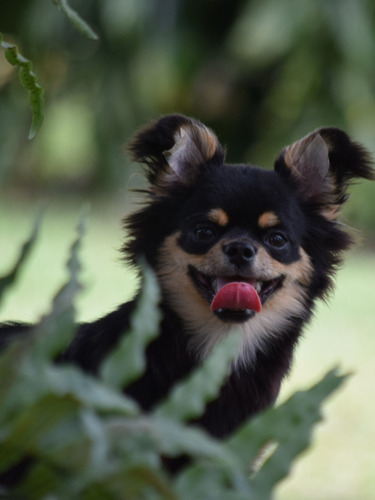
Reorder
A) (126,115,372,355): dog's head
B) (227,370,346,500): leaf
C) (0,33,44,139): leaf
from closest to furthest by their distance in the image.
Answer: (227,370,346,500): leaf, (0,33,44,139): leaf, (126,115,372,355): dog's head

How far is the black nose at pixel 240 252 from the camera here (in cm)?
344

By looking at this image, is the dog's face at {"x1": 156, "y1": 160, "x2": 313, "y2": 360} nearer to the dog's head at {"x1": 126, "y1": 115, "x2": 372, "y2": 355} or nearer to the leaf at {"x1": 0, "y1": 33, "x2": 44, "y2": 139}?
the dog's head at {"x1": 126, "y1": 115, "x2": 372, "y2": 355}

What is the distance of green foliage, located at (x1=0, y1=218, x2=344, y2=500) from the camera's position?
885 mm

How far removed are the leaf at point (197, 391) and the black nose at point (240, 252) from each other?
2432 millimetres

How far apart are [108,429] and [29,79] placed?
0.76m

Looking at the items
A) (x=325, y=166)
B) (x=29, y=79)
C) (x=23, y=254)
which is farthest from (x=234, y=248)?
(x=23, y=254)

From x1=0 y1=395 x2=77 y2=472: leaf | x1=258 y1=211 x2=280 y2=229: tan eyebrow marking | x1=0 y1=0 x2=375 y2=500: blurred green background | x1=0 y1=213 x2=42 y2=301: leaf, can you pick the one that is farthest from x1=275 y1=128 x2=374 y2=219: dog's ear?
x1=0 y1=0 x2=375 y2=500: blurred green background

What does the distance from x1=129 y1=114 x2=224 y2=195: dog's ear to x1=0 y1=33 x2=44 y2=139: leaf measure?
219 centimetres

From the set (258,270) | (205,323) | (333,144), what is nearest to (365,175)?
(333,144)

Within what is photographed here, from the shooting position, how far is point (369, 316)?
10797 mm

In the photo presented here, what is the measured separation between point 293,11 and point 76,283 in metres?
13.7

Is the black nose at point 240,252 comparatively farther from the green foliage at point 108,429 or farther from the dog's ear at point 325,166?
the green foliage at point 108,429

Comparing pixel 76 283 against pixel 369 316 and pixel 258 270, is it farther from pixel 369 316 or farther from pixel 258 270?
pixel 369 316

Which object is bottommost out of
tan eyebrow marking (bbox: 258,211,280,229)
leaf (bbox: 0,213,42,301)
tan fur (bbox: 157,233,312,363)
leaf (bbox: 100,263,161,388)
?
tan fur (bbox: 157,233,312,363)
